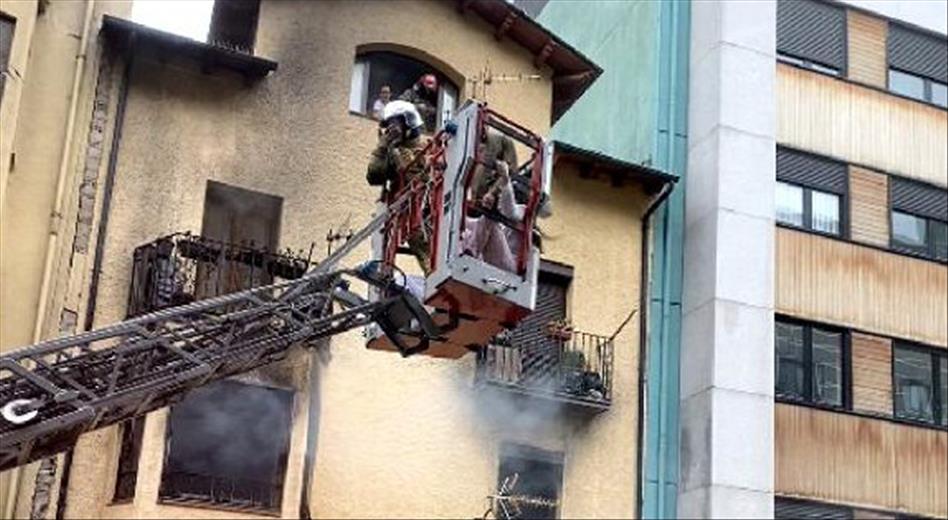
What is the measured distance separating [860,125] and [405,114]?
15.0m

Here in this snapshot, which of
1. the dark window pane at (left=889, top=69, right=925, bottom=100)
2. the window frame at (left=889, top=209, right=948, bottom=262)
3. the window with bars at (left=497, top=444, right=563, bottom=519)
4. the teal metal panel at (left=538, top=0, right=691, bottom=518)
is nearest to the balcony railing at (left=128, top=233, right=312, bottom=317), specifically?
the window with bars at (left=497, top=444, right=563, bottom=519)

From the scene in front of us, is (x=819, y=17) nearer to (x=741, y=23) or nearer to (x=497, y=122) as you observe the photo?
(x=741, y=23)

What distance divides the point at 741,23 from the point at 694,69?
107 cm

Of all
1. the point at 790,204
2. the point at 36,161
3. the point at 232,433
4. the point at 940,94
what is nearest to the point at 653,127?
the point at 790,204

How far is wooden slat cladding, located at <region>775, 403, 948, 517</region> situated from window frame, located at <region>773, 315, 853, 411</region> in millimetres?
173

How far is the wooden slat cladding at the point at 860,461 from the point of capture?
19.5 metres

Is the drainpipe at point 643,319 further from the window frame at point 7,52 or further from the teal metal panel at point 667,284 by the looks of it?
the window frame at point 7,52

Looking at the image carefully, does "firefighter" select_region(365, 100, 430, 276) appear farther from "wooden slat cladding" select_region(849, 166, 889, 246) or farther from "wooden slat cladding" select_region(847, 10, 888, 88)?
"wooden slat cladding" select_region(847, 10, 888, 88)

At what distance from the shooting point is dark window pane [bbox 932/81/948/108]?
75.7ft

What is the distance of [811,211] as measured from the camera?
21.2 meters

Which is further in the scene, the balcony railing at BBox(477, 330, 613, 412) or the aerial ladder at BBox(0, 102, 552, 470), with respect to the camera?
the balcony railing at BBox(477, 330, 613, 412)

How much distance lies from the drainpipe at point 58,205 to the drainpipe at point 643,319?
8499mm

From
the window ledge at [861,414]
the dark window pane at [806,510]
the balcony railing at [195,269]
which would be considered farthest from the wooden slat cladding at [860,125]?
the balcony railing at [195,269]

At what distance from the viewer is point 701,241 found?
19.8m
